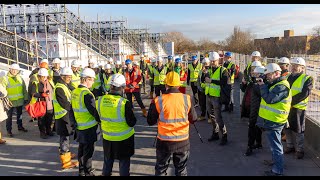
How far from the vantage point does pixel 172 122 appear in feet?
14.3

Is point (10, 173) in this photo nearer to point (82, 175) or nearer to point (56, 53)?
point (82, 175)

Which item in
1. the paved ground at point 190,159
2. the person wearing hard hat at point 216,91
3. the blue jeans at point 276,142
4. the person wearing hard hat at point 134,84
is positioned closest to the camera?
the blue jeans at point 276,142

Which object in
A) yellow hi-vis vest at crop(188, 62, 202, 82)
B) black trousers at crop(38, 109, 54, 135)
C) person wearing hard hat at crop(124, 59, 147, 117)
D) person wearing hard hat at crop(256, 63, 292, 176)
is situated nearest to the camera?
person wearing hard hat at crop(256, 63, 292, 176)

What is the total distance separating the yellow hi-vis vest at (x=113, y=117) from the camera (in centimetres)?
435

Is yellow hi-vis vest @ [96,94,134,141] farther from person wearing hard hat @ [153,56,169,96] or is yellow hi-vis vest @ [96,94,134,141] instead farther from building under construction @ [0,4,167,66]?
building under construction @ [0,4,167,66]

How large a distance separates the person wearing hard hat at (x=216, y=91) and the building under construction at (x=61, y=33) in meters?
11.0

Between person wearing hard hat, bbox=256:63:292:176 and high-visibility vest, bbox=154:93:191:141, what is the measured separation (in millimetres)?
1503

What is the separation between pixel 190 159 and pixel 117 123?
7.10 ft

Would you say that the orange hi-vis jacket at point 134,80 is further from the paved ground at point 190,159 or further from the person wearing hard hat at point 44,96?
the person wearing hard hat at point 44,96

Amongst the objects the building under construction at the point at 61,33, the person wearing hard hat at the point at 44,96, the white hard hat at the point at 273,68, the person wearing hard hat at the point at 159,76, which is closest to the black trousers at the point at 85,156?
the person wearing hard hat at the point at 44,96

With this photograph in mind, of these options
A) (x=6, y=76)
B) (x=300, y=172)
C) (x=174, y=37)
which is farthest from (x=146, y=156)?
(x=174, y=37)

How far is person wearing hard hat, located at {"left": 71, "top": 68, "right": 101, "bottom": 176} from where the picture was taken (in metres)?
4.93

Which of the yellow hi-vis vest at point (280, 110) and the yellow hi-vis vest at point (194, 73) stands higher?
the yellow hi-vis vest at point (194, 73)

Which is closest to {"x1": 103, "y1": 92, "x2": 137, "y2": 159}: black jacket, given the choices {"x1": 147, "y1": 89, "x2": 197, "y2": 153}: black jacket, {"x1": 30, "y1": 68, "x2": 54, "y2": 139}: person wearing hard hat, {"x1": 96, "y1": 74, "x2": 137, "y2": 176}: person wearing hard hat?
{"x1": 96, "y1": 74, "x2": 137, "y2": 176}: person wearing hard hat
